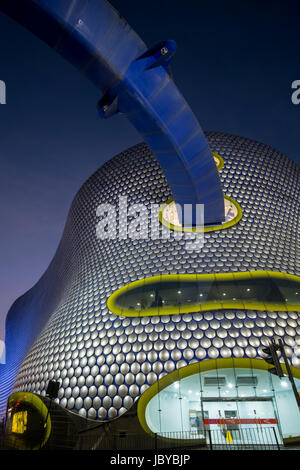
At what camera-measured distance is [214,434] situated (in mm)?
9617

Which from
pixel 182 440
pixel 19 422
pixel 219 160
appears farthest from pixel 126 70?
pixel 19 422

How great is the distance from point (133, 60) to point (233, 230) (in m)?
9.74

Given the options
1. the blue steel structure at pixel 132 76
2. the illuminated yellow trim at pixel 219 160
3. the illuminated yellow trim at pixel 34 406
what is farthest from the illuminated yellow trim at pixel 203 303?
the illuminated yellow trim at pixel 219 160

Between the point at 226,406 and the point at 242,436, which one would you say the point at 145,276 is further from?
the point at 242,436

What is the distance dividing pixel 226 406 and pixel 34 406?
Answer: 7.36m

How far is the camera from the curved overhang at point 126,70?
774 centimetres

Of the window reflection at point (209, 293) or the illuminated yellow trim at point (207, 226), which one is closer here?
the window reflection at point (209, 293)

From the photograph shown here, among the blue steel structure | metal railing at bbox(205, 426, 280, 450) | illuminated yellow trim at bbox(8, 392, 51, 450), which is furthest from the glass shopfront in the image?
the blue steel structure

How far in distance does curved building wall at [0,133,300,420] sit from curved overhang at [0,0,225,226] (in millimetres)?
4148

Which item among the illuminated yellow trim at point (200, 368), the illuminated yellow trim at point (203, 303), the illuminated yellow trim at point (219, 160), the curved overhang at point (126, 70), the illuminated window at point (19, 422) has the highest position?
the illuminated yellow trim at point (219, 160)

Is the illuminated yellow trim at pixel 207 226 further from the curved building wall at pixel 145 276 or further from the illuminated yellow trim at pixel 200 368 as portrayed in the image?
the illuminated yellow trim at pixel 200 368

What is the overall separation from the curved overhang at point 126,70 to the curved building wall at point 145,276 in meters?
4.15

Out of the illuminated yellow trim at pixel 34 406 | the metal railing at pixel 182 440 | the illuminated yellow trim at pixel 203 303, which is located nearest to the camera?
the metal railing at pixel 182 440
